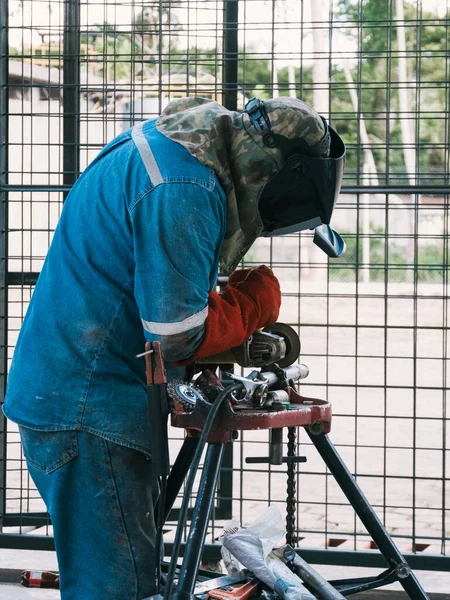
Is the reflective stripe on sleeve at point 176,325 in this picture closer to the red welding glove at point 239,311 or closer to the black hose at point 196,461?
the red welding glove at point 239,311

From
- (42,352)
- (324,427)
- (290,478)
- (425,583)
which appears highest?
(42,352)

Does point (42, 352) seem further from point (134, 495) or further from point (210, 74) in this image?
point (210, 74)

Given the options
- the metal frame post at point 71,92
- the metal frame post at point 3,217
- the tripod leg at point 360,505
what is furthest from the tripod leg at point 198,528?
the metal frame post at point 71,92

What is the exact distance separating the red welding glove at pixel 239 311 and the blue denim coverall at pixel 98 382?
0.14 feet

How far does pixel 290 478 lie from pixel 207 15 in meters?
2.08

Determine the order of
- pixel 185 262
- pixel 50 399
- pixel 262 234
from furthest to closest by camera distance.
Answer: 1. pixel 262 234
2. pixel 50 399
3. pixel 185 262

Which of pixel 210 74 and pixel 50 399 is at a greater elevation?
pixel 210 74

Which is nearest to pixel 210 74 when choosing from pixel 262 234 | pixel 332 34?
pixel 332 34

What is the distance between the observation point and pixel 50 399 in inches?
92.9

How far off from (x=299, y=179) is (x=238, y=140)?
0.63 ft

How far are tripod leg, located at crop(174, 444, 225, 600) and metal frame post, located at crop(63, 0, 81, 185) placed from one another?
1.95 meters

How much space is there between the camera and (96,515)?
235 centimetres

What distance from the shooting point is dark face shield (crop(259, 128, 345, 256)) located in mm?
2373

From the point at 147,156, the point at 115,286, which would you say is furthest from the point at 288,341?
the point at 147,156
